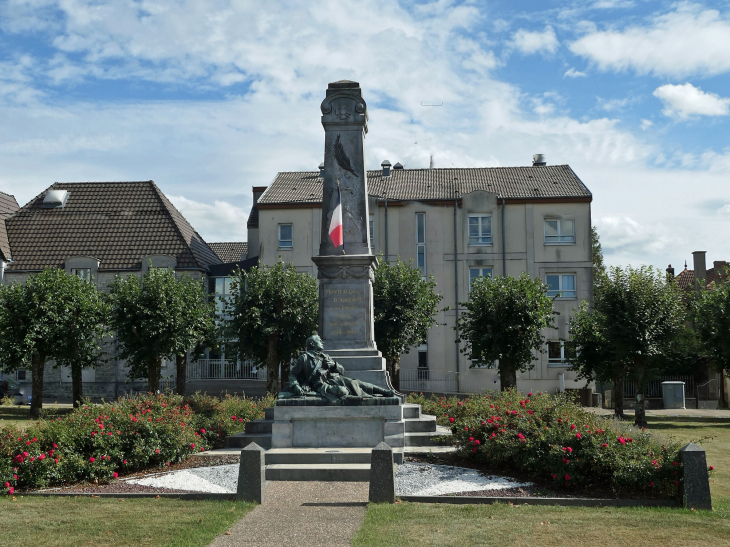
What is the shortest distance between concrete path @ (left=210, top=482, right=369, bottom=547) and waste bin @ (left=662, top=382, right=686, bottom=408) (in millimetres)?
30621

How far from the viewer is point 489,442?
1241 cm

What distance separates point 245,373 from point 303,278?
38.6 ft

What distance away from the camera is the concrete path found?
820 centimetres

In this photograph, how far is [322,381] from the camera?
1475 centimetres

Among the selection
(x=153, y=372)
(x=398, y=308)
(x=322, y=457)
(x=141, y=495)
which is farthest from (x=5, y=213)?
(x=141, y=495)

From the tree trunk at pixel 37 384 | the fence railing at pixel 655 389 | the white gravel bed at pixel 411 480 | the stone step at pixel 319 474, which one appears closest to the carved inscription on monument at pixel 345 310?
the white gravel bed at pixel 411 480

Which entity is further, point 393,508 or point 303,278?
point 303,278

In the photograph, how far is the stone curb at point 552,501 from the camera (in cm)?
994

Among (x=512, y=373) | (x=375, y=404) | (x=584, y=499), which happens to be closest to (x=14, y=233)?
(x=512, y=373)

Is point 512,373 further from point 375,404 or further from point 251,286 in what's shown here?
point 375,404

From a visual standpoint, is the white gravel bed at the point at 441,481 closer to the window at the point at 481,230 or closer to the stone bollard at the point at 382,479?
the stone bollard at the point at 382,479

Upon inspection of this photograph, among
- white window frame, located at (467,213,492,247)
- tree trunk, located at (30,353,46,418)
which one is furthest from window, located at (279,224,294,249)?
tree trunk, located at (30,353,46,418)

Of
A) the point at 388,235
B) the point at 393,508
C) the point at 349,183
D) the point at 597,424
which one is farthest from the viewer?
the point at 388,235

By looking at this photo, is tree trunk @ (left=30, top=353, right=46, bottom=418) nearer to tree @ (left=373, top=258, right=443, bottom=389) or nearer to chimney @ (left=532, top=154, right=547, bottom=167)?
tree @ (left=373, top=258, right=443, bottom=389)
